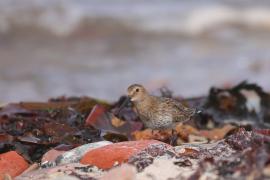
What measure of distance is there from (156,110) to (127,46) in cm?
851

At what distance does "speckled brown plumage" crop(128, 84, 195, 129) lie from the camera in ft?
15.2

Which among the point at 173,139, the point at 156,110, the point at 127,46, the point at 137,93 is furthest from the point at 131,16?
the point at 173,139

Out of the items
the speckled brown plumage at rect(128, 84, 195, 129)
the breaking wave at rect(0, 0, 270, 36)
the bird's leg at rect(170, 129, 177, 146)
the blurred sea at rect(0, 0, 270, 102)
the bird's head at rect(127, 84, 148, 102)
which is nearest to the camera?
the bird's leg at rect(170, 129, 177, 146)

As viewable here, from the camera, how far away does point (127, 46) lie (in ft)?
43.0

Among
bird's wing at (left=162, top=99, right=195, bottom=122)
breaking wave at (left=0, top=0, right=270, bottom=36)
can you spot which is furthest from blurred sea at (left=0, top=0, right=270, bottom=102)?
bird's wing at (left=162, top=99, right=195, bottom=122)

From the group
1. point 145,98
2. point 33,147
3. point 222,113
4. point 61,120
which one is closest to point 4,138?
point 33,147

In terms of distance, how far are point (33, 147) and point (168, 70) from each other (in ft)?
21.6

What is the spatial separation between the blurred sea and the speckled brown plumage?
13.6 ft

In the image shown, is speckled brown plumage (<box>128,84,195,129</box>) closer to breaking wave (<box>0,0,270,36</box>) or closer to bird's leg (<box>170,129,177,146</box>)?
bird's leg (<box>170,129,177,146</box>)

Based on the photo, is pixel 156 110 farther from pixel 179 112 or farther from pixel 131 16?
pixel 131 16

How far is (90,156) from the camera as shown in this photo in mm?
3686

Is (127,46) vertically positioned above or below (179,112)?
above

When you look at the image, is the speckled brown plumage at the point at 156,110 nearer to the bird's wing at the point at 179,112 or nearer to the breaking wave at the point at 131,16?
the bird's wing at the point at 179,112

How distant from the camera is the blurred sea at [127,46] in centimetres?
996
